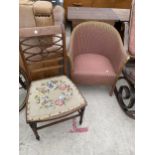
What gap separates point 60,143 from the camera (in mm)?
1560

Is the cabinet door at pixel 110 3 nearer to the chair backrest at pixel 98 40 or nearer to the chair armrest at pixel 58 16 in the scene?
the chair armrest at pixel 58 16

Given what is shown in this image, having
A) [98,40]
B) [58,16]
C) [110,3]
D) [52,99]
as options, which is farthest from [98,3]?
[52,99]

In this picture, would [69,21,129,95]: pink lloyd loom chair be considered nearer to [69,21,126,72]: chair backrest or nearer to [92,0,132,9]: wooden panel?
[69,21,126,72]: chair backrest

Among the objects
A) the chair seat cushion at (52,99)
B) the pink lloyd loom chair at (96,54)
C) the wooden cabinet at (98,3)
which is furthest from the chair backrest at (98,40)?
the wooden cabinet at (98,3)

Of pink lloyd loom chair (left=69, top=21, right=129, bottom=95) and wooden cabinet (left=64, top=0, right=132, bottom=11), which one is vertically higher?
wooden cabinet (left=64, top=0, right=132, bottom=11)

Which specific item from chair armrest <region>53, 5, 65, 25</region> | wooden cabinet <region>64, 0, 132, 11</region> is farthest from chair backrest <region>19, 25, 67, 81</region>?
wooden cabinet <region>64, 0, 132, 11</region>

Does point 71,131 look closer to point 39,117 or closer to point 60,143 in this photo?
point 60,143

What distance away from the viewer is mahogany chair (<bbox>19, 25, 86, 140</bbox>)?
1337 mm

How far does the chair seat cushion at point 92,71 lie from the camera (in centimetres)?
177

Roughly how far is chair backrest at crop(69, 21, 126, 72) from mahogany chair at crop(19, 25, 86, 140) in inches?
10.4

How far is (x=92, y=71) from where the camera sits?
1.79 metres
